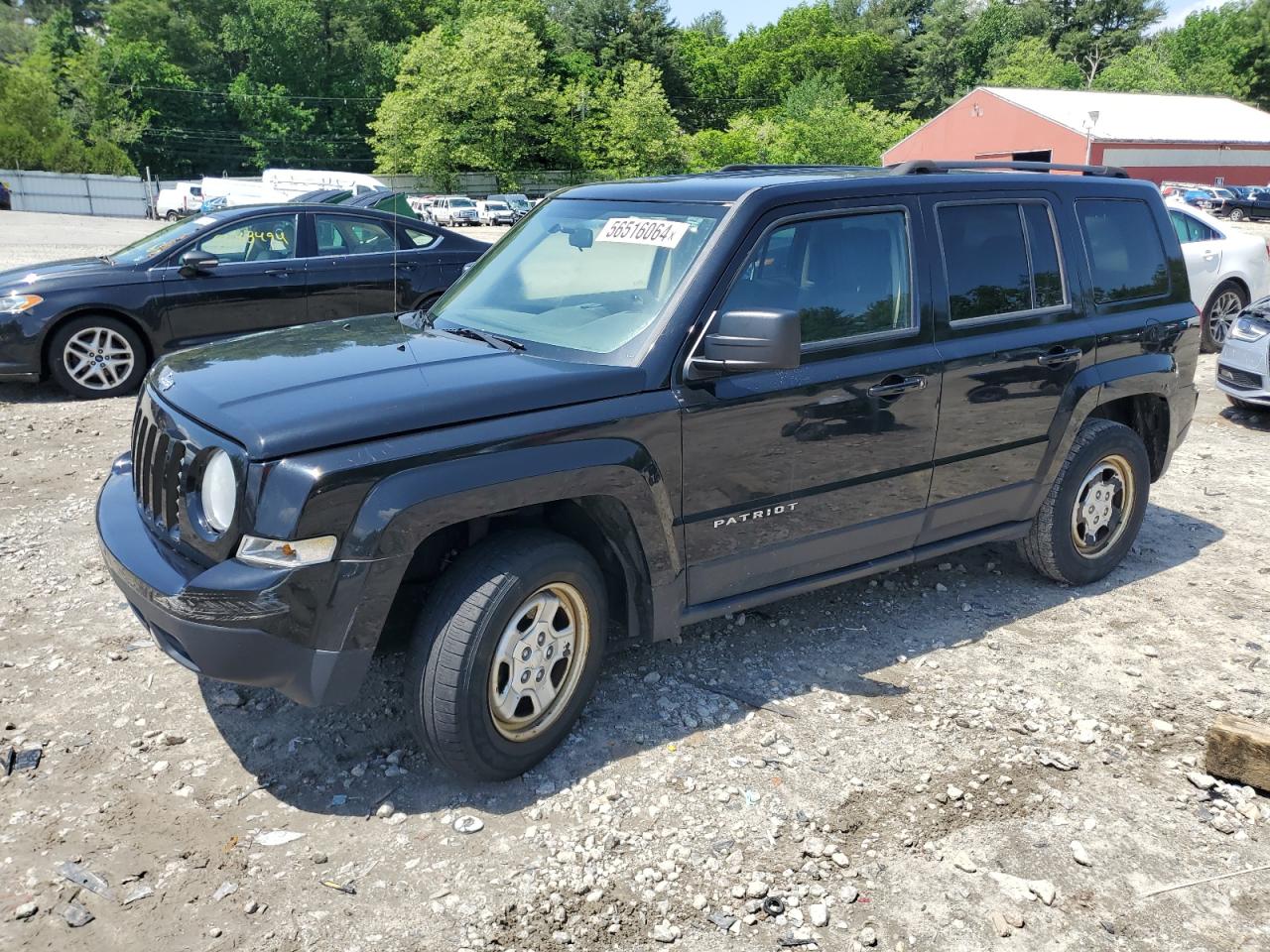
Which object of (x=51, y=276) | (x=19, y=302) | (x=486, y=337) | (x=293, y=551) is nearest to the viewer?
(x=293, y=551)

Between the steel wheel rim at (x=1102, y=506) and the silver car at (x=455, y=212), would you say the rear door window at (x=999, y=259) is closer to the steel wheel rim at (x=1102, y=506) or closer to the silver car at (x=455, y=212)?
the steel wheel rim at (x=1102, y=506)

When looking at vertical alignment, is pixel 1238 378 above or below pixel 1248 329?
below

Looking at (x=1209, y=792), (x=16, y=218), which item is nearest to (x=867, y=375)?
(x=1209, y=792)

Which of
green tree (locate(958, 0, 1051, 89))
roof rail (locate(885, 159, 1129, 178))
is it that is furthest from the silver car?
green tree (locate(958, 0, 1051, 89))

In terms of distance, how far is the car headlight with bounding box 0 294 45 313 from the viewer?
8.34 m

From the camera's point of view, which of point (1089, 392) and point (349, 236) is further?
point (349, 236)

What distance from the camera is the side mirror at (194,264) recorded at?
8.79 metres

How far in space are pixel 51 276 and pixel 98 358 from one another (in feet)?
2.48

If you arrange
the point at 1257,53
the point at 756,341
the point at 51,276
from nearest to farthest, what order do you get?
1. the point at 756,341
2. the point at 51,276
3. the point at 1257,53

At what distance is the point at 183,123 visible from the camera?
77000mm

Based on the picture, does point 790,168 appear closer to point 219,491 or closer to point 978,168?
point 978,168

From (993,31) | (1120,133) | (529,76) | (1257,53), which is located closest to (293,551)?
(1120,133)

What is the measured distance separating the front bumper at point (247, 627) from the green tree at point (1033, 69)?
291 feet

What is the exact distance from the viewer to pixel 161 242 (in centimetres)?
919
